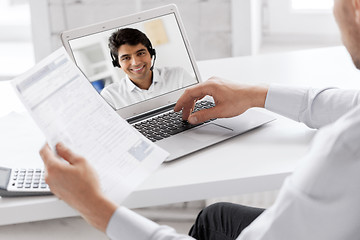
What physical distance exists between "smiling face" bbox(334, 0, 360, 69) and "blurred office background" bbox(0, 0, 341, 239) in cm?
112

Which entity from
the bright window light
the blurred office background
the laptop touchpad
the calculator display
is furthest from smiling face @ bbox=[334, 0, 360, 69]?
the bright window light

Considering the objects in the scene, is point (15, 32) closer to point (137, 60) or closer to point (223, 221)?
point (137, 60)

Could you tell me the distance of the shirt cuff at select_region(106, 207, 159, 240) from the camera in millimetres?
865

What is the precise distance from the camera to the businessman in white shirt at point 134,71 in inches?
Result: 49.1

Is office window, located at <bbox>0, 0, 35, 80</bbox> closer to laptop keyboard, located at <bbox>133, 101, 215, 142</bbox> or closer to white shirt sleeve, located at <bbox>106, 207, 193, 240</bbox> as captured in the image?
laptop keyboard, located at <bbox>133, 101, 215, 142</bbox>

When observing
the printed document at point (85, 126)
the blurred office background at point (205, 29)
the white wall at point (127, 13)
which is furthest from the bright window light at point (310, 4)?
the printed document at point (85, 126)

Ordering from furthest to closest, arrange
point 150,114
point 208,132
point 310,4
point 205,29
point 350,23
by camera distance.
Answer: point 310,4 < point 205,29 < point 150,114 < point 208,132 < point 350,23

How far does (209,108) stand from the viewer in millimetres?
1215

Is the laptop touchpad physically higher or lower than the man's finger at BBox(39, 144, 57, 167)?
lower

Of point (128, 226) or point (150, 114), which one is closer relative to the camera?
point (128, 226)

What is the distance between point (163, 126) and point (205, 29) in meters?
1.03

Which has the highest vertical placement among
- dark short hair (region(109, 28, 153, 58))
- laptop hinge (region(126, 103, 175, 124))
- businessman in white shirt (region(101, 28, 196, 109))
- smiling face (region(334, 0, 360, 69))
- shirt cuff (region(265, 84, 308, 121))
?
smiling face (region(334, 0, 360, 69))

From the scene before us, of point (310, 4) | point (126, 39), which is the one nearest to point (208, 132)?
point (126, 39)

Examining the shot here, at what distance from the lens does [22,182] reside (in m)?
0.99
